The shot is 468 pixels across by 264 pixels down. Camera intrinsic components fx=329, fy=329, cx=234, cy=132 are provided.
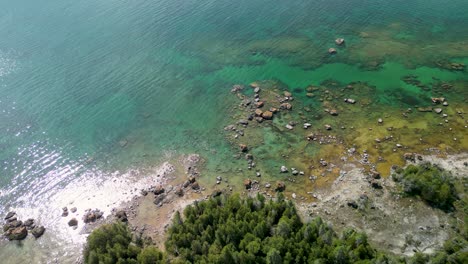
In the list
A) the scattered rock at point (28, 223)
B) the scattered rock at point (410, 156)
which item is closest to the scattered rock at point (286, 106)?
the scattered rock at point (410, 156)

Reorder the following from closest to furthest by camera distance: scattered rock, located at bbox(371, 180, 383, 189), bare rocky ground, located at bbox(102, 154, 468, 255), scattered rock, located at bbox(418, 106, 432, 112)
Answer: bare rocky ground, located at bbox(102, 154, 468, 255), scattered rock, located at bbox(371, 180, 383, 189), scattered rock, located at bbox(418, 106, 432, 112)

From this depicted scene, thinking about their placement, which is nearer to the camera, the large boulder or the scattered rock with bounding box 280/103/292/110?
the large boulder

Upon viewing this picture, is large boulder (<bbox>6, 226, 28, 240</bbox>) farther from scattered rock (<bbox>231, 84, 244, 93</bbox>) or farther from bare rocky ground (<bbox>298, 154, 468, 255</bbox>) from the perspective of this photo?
scattered rock (<bbox>231, 84, 244, 93</bbox>)

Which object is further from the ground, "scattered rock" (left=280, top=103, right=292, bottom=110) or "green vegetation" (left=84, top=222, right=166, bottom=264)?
"green vegetation" (left=84, top=222, right=166, bottom=264)

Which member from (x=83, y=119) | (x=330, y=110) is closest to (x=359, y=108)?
(x=330, y=110)

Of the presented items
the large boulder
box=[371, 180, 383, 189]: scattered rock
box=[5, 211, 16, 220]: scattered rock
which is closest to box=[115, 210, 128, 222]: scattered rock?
the large boulder

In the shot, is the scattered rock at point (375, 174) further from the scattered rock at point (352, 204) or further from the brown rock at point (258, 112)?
the brown rock at point (258, 112)

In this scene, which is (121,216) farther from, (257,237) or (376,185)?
(376,185)
